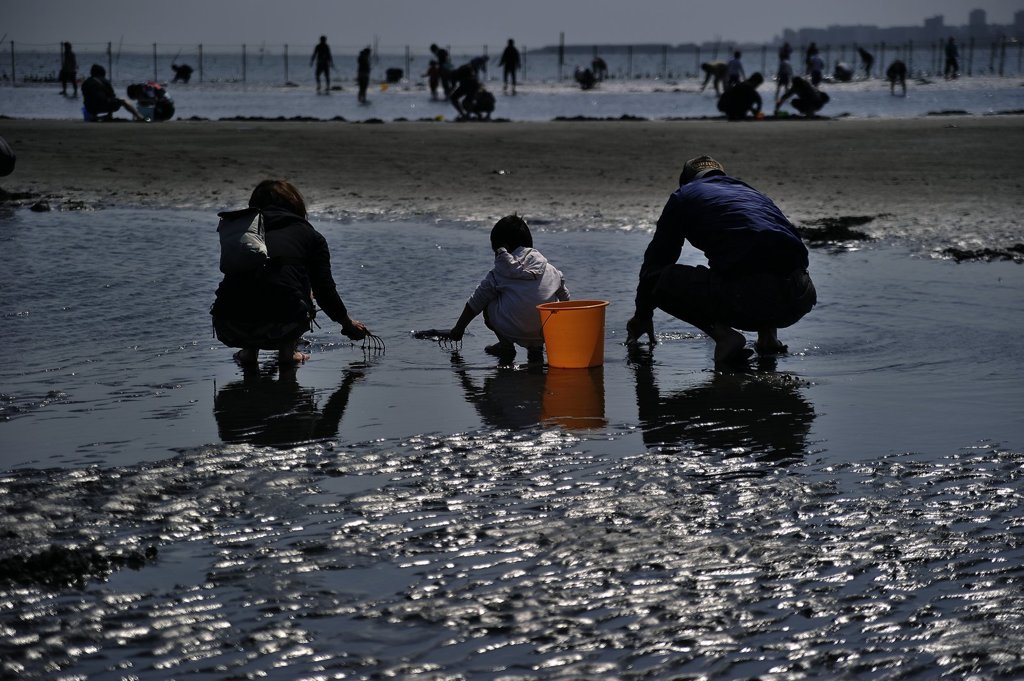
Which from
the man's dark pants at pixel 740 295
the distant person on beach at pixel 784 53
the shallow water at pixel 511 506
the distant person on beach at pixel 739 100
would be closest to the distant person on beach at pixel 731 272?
the man's dark pants at pixel 740 295

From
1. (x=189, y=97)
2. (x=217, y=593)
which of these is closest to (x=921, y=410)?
(x=217, y=593)

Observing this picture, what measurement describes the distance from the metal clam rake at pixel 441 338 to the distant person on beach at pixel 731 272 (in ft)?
3.65

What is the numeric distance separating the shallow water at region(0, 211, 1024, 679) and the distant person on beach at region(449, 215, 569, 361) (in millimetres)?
213

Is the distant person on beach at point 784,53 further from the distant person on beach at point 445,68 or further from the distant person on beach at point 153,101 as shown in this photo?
the distant person on beach at point 153,101

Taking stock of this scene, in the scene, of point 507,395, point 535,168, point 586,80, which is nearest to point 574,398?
point 507,395

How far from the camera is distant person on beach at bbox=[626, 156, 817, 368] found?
7312mm

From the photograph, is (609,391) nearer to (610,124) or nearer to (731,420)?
(731,420)

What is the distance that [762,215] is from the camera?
A: 7379 mm

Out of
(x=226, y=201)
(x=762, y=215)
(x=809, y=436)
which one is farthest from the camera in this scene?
(x=226, y=201)

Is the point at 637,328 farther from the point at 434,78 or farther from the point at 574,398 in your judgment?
the point at 434,78

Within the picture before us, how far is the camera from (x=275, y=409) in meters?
6.33

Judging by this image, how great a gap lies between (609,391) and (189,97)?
40.0 meters

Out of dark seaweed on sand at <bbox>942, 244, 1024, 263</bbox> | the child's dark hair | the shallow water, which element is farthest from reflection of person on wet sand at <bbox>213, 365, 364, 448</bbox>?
dark seaweed on sand at <bbox>942, 244, 1024, 263</bbox>

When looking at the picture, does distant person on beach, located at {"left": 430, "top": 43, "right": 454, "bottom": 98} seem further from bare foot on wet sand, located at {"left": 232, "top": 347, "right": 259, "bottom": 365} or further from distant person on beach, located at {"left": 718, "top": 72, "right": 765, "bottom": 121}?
bare foot on wet sand, located at {"left": 232, "top": 347, "right": 259, "bottom": 365}
